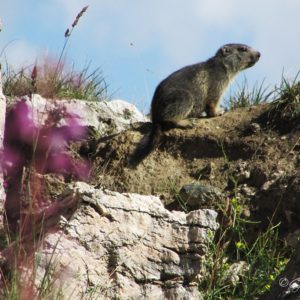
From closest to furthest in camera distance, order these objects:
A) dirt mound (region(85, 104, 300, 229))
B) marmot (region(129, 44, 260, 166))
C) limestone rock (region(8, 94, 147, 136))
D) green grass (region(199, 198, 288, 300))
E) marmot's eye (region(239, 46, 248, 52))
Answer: green grass (region(199, 198, 288, 300)) → dirt mound (region(85, 104, 300, 229)) → limestone rock (region(8, 94, 147, 136)) → marmot (region(129, 44, 260, 166)) → marmot's eye (region(239, 46, 248, 52))

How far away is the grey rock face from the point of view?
4945 millimetres

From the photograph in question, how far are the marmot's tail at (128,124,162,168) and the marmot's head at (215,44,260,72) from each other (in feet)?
8.38

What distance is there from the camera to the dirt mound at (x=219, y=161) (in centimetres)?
705

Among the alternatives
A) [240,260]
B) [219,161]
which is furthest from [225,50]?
[240,260]

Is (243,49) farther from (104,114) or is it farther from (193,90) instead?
(104,114)

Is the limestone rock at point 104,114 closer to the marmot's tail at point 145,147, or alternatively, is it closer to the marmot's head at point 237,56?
the marmot's tail at point 145,147

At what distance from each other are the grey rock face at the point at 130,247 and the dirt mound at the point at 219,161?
1.50 meters

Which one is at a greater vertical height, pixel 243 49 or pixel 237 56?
pixel 243 49

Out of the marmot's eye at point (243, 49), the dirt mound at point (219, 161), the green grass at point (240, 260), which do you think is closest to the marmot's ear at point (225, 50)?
the marmot's eye at point (243, 49)

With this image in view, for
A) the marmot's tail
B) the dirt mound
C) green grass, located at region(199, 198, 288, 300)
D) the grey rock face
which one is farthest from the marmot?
the grey rock face

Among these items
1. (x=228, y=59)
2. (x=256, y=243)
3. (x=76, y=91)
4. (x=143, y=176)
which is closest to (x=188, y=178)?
(x=143, y=176)

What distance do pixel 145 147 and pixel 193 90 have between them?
1.81 metres

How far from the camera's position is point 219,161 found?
7684 mm

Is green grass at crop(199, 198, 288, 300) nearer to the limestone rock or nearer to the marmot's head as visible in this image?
the limestone rock
